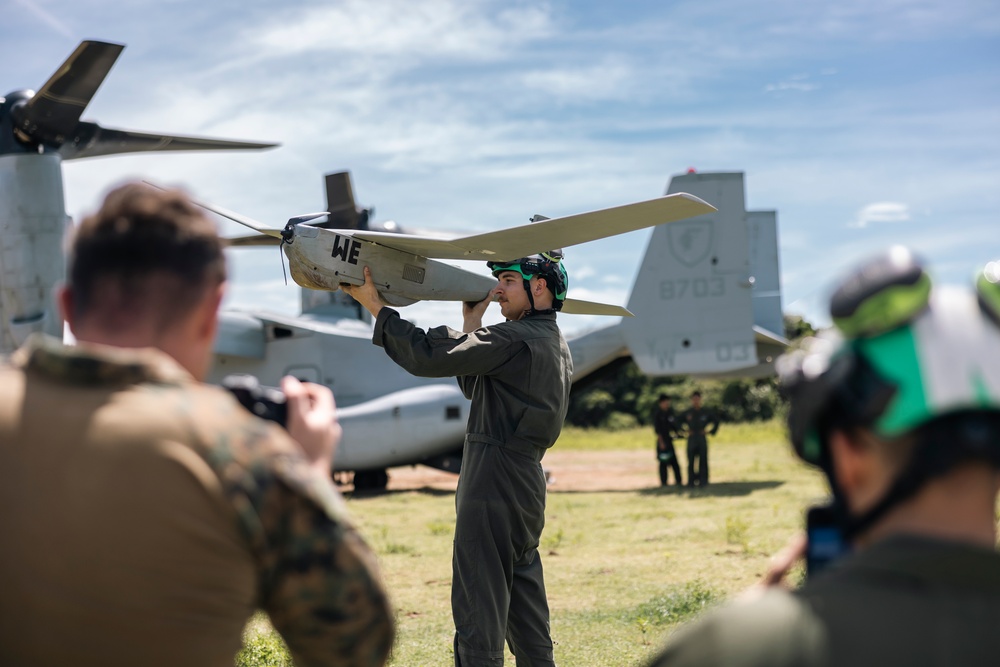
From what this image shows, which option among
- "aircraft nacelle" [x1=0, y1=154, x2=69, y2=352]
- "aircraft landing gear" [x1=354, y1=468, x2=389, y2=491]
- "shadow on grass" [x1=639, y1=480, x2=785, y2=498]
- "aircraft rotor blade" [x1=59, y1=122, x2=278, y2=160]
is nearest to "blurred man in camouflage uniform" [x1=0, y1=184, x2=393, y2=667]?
"aircraft nacelle" [x1=0, y1=154, x2=69, y2=352]

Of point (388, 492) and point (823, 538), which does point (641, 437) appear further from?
point (823, 538)

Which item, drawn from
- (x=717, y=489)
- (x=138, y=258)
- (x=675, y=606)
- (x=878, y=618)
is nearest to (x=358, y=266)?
(x=138, y=258)

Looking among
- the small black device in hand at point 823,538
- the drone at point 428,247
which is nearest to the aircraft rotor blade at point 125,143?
Answer: the drone at point 428,247

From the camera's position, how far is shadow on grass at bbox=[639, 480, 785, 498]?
15.8m

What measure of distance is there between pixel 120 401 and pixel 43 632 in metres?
0.39

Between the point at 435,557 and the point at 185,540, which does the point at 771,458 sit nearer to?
the point at 435,557

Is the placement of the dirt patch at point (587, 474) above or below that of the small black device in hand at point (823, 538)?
below

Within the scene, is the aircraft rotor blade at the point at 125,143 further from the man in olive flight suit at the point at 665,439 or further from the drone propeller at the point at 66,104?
the man in olive flight suit at the point at 665,439

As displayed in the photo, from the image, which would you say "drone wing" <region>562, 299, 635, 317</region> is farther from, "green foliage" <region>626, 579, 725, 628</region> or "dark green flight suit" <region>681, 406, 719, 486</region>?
"dark green flight suit" <region>681, 406, 719, 486</region>

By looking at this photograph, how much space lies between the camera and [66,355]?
5.05 ft

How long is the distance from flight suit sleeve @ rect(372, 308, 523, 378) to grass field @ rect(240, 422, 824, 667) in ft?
6.23

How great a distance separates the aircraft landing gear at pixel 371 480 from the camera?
18984 mm

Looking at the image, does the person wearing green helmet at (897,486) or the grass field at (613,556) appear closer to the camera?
the person wearing green helmet at (897,486)

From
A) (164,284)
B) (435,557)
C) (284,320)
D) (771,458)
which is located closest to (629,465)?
(771,458)
